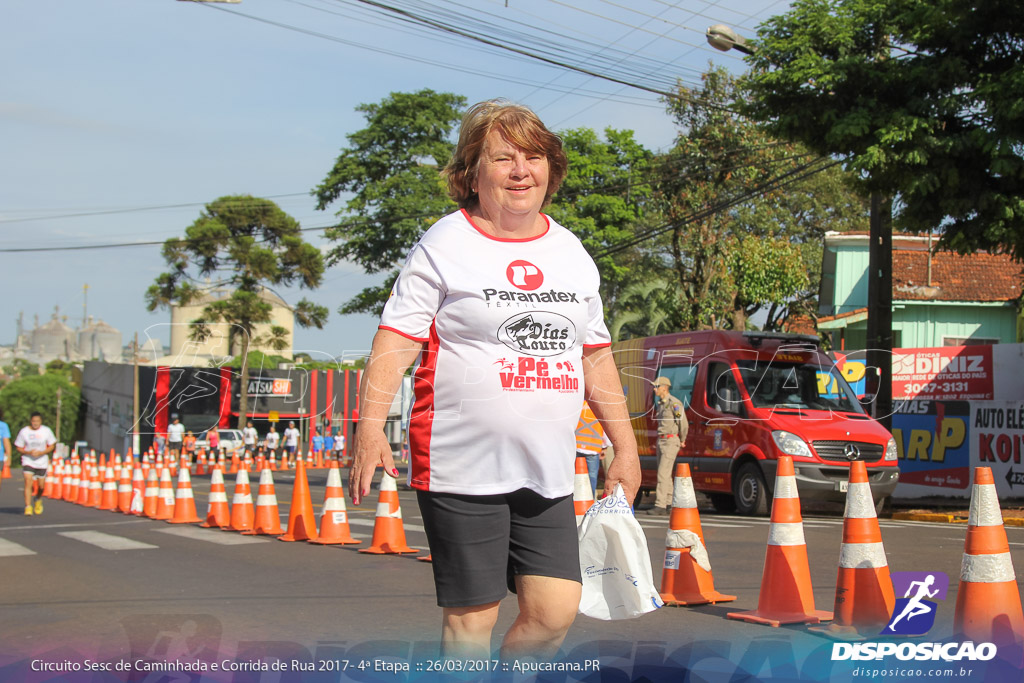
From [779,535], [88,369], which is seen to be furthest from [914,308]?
[88,369]

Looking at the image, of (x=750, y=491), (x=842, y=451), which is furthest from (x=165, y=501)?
(x=842, y=451)

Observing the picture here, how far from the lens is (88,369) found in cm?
7019

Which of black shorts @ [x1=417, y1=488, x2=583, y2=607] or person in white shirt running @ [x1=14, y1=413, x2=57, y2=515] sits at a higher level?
black shorts @ [x1=417, y1=488, x2=583, y2=607]

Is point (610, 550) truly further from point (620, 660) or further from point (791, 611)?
point (791, 611)

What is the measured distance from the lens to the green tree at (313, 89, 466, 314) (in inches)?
1592

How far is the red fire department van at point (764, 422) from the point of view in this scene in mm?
14141

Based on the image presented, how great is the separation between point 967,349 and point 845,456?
8.80 meters

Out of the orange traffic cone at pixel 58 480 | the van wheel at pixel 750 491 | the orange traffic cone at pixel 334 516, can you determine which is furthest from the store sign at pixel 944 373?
the orange traffic cone at pixel 58 480

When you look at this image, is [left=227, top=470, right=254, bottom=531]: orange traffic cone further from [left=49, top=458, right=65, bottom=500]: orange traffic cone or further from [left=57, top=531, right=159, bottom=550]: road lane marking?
[left=49, top=458, right=65, bottom=500]: orange traffic cone

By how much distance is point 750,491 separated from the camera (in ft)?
48.5

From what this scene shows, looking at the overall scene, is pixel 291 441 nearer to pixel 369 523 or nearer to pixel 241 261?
pixel 241 261

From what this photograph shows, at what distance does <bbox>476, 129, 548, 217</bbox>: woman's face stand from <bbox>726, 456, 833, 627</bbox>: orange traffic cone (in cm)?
310

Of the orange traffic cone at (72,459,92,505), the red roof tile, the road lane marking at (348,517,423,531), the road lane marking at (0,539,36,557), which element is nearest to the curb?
the road lane marking at (348,517,423,531)

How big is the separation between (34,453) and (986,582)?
1643 cm
